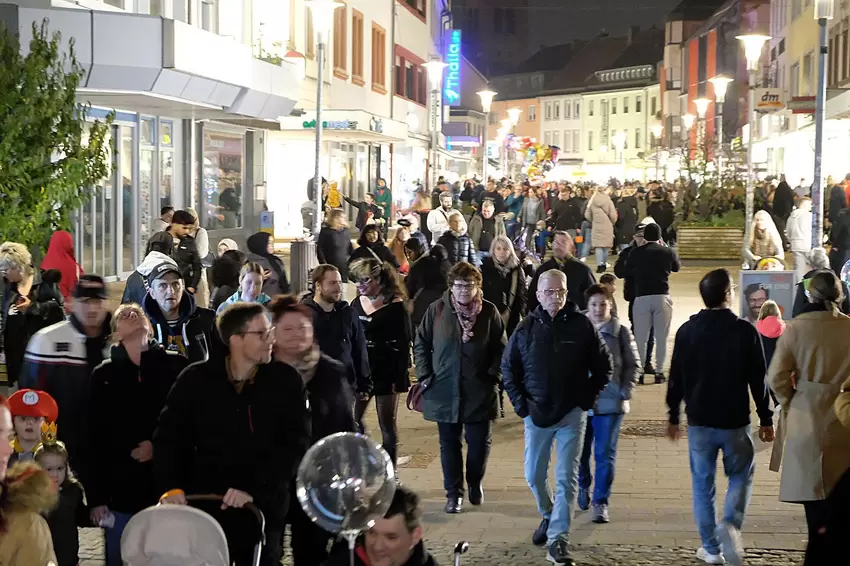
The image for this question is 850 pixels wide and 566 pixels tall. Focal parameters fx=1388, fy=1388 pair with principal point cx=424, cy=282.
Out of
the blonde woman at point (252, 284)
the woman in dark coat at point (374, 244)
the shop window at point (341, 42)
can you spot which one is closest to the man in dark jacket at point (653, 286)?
the woman in dark coat at point (374, 244)

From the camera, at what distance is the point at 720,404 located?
7613 mm

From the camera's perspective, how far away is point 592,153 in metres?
124

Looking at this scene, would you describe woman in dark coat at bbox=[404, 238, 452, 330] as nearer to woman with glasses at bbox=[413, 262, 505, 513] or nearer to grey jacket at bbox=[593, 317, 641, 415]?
woman with glasses at bbox=[413, 262, 505, 513]

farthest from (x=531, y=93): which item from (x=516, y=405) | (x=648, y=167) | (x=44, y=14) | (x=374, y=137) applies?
(x=516, y=405)

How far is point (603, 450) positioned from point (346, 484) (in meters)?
4.46

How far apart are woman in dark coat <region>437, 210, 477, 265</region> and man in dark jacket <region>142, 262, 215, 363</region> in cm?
642

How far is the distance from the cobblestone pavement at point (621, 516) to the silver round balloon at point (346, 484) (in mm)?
3112

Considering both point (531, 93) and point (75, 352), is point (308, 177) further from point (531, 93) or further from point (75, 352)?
point (531, 93)

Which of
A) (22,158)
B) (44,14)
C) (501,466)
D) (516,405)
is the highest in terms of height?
(44,14)

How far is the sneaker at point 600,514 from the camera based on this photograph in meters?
8.75

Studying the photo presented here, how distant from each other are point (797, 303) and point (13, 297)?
6.38 metres

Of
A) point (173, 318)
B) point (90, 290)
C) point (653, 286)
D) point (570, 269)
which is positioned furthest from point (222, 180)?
point (90, 290)

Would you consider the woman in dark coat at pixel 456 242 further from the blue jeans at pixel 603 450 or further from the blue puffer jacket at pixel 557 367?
the blue puffer jacket at pixel 557 367

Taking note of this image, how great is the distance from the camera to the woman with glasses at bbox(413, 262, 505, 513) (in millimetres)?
9180
